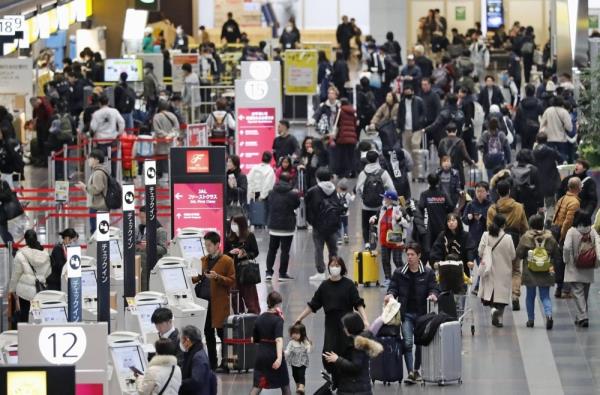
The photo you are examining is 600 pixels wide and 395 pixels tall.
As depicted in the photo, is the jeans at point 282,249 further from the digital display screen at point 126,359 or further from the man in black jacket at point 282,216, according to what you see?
the digital display screen at point 126,359

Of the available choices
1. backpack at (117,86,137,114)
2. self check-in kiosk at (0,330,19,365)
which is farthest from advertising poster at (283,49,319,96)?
self check-in kiosk at (0,330,19,365)

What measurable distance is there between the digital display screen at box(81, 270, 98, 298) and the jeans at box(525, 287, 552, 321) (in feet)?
15.6

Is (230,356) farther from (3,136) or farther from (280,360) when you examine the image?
(3,136)

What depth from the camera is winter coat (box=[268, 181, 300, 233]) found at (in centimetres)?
2259

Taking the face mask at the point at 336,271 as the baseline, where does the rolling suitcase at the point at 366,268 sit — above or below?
below

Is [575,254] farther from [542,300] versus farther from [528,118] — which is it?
[528,118]

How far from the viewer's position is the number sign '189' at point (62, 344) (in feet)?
44.7

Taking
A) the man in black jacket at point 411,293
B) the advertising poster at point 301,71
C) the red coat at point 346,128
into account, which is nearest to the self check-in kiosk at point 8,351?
the man in black jacket at point 411,293

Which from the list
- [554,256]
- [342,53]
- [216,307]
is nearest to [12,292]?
[216,307]

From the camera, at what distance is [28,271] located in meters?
19.8

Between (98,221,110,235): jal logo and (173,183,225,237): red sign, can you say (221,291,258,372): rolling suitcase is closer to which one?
(98,221,110,235): jal logo

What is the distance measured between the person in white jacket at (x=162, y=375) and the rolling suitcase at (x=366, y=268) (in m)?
8.58

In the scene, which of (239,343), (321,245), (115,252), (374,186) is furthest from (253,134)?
(239,343)

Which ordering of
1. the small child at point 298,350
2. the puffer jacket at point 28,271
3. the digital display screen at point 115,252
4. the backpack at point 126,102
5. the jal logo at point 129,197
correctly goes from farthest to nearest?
the backpack at point 126,102 → the digital display screen at point 115,252 → the puffer jacket at point 28,271 → the jal logo at point 129,197 → the small child at point 298,350
